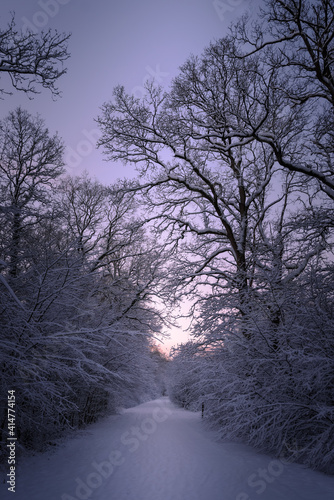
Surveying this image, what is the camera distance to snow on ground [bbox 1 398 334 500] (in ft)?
13.9

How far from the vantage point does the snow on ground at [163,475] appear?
425 centimetres

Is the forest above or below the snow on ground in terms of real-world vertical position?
above

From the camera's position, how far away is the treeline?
4219 mm

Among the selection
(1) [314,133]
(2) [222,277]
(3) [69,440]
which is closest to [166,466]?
(3) [69,440]

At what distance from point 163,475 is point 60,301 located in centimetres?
408

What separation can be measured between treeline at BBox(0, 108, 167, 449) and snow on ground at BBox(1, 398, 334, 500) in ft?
2.70

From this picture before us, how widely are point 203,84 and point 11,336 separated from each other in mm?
7956

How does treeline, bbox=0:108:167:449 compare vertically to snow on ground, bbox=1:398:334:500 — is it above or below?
above

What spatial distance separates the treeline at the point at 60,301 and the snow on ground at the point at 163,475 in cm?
82

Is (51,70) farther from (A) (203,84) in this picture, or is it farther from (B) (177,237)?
(B) (177,237)

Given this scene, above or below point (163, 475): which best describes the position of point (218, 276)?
above

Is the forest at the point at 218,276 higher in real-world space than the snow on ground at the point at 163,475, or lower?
higher

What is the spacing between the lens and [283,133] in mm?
7145

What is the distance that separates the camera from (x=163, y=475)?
211 inches
